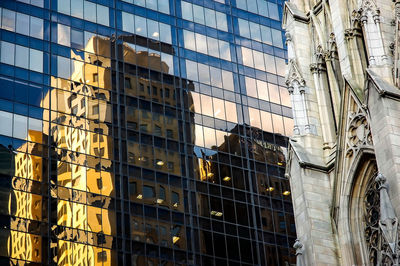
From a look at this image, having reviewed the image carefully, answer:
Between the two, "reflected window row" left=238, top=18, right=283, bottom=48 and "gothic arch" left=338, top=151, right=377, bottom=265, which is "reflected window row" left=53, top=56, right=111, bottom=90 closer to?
"reflected window row" left=238, top=18, right=283, bottom=48

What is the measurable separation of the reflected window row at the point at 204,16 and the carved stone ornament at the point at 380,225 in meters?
39.7

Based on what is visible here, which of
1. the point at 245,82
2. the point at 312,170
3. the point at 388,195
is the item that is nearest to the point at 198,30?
the point at 245,82

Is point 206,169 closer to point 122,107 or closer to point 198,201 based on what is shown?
point 198,201

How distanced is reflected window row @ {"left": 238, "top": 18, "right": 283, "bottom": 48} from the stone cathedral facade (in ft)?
116

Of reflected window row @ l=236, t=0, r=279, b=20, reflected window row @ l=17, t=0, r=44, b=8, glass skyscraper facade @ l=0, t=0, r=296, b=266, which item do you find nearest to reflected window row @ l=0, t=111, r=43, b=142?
glass skyscraper facade @ l=0, t=0, r=296, b=266

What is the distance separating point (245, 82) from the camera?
240 ft

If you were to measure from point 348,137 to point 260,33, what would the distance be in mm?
41320

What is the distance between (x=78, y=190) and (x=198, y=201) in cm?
900

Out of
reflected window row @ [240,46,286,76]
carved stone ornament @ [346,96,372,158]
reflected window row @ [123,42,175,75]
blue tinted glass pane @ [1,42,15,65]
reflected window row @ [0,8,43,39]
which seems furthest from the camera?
reflected window row @ [240,46,286,76]

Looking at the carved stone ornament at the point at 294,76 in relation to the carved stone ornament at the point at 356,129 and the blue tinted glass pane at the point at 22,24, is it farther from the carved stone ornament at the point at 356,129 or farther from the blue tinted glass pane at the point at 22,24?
the blue tinted glass pane at the point at 22,24

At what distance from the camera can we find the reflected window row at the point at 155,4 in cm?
7019

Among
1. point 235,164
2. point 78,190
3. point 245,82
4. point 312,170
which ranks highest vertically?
point 245,82

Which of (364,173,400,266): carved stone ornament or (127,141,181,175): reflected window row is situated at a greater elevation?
(127,141,181,175): reflected window row

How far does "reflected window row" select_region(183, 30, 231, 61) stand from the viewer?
2808 inches
